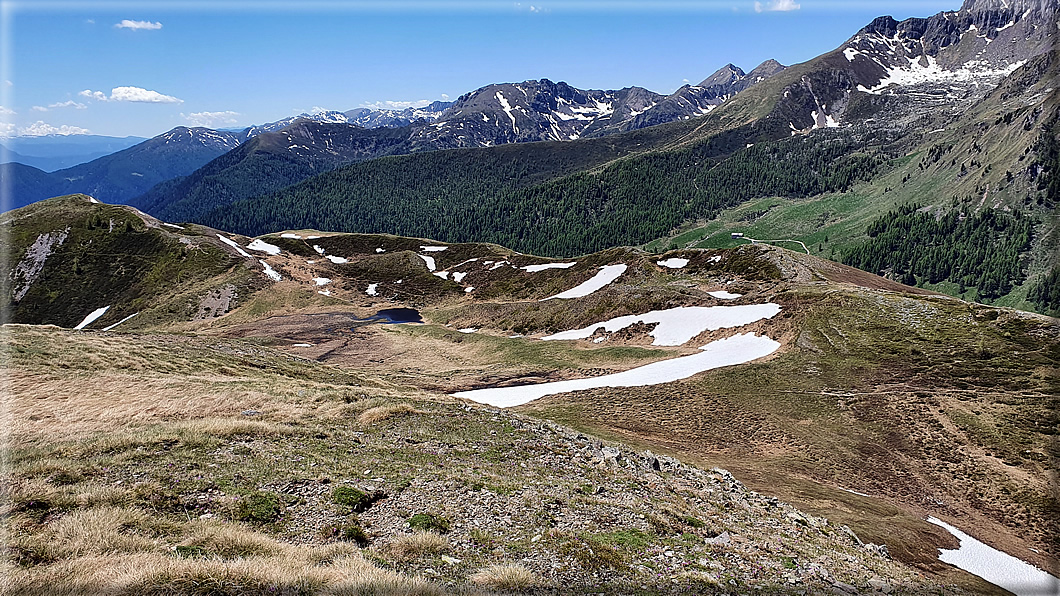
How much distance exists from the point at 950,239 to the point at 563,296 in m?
192

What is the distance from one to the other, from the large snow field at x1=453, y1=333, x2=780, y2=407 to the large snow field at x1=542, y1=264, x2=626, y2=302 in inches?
1015

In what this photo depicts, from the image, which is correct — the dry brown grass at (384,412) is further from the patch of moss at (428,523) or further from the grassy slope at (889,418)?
the grassy slope at (889,418)

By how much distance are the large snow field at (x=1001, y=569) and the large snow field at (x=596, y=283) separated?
4653cm

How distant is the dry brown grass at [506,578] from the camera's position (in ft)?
26.7

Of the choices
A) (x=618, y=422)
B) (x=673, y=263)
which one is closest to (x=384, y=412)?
(x=618, y=422)

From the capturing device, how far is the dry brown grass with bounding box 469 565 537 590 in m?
8.15

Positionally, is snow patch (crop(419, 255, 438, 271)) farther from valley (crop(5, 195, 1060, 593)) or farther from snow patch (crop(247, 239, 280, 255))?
valley (crop(5, 195, 1060, 593))

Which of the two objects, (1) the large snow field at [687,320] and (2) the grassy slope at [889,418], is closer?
(2) the grassy slope at [889,418]

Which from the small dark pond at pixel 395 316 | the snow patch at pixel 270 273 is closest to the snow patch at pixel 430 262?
the small dark pond at pixel 395 316

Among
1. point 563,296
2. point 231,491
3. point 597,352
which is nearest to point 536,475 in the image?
point 231,491

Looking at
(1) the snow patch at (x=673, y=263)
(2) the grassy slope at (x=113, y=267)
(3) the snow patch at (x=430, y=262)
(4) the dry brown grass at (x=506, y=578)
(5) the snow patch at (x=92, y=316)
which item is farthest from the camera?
(3) the snow patch at (x=430, y=262)

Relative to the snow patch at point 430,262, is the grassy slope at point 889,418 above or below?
below

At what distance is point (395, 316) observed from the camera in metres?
74.4

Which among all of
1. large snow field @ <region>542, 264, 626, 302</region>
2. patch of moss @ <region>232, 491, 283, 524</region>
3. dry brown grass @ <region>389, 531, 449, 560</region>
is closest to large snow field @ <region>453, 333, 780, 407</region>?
patch of moss @ <region>232, 491, 283, 524</region>
